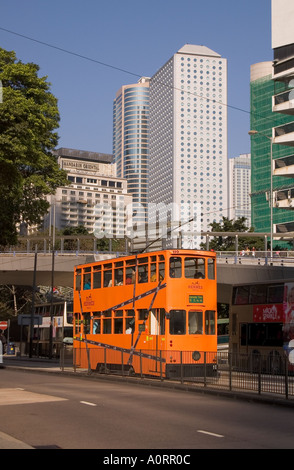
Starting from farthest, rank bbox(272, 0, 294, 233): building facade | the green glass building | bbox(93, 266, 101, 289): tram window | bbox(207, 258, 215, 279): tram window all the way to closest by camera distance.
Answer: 1. the green glass building
2. bbox(272, 0, 294, 233): building facade
3. bbox(93, 266, 101, 289): tram window
4. bbox(207, 258, 215, 279): tram window

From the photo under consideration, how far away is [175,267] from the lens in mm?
25938

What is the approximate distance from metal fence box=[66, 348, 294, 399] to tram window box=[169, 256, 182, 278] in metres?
2.90

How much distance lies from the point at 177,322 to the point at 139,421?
1258cm

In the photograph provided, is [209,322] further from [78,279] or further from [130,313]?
[78,279]

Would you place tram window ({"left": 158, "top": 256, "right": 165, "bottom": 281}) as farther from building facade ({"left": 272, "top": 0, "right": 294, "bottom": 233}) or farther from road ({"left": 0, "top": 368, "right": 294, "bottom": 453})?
building facade ({"left": 272, "top": 0, "right": 294, "bottom": 233})

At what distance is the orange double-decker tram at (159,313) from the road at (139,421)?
533 centimetres

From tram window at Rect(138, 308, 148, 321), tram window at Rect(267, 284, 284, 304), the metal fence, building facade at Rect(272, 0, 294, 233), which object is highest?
building facade at Rect(272, 0, 294, 233)

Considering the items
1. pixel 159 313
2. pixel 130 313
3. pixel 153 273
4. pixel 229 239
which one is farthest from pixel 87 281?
pixel 229 239

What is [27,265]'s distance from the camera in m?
70.1

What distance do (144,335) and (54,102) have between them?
2152 centimetres

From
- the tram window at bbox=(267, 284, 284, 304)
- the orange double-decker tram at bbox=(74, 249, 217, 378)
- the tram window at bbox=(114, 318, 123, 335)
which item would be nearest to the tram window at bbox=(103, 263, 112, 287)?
the orange double-decker tram at bbox=(74, 249, 217, 378)

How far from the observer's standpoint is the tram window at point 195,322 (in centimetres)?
2611

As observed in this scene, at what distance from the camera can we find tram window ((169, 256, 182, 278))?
84.7 feet

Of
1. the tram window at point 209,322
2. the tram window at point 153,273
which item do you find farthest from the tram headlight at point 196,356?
the tram window at point 153,273
